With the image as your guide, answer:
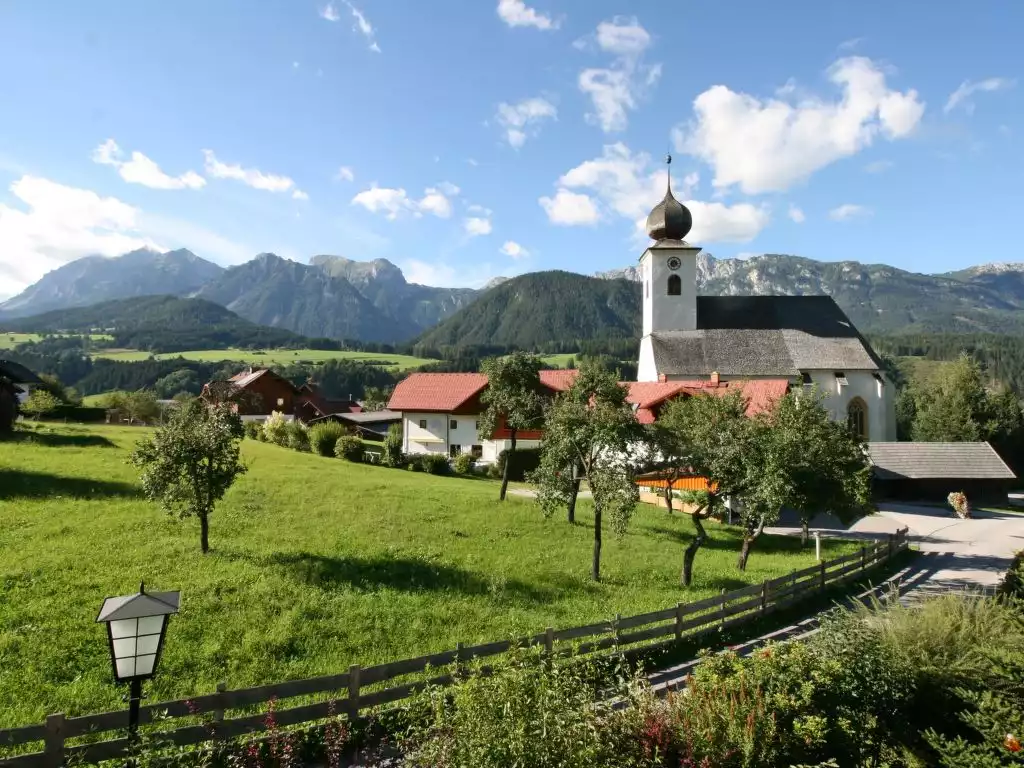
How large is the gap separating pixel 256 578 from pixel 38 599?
3.81 m

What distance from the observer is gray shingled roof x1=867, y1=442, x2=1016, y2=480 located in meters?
36.5

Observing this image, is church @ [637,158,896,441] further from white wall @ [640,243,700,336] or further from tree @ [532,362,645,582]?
tree @ [532,362,645,582]

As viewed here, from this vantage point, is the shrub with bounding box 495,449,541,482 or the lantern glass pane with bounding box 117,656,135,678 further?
the shrub with bounding box 495,449,541,482

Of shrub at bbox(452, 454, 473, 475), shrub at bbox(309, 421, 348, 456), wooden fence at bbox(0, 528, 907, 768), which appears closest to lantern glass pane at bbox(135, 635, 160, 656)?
wooden fence at bbox(0, 528, 907, 768)

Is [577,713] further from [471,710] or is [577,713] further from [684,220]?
[684,220]

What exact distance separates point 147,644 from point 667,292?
155 feet

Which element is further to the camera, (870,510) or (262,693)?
(870,510)

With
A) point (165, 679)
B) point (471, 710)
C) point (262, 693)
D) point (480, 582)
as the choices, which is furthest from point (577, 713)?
point (480, 582)

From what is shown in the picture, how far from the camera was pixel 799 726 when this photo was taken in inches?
251

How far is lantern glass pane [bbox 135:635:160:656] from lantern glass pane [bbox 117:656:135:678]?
0.28 ft

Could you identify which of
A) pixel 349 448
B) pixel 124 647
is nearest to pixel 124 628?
pixel 124 647

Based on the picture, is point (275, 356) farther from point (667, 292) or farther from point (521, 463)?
→ point (521, 463)

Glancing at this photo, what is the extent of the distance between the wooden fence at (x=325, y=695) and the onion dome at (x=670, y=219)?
40.4m

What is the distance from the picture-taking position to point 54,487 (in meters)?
18.6
